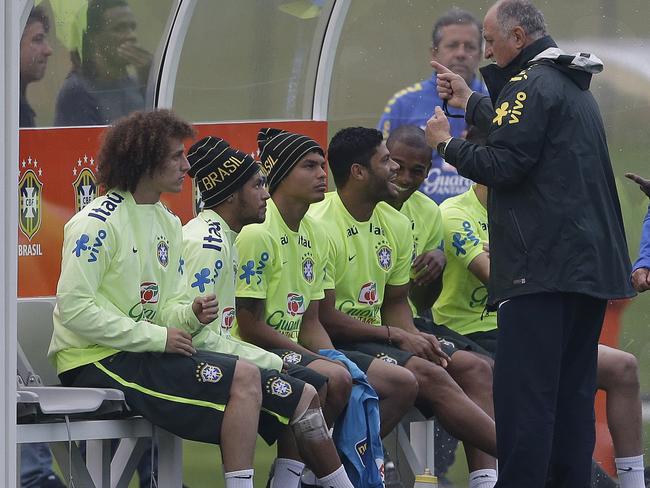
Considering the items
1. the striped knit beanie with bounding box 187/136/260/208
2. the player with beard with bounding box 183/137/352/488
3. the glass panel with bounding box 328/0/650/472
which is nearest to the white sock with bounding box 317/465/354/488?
the player with beard with bounding box 183/137/352/488

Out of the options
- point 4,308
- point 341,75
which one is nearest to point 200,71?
point 341,75

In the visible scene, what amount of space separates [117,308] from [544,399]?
4.76 feet

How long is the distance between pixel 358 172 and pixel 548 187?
1.39 meters

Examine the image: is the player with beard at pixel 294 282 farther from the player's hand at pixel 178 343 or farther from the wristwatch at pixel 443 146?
the wristwatch at pixel 443 146

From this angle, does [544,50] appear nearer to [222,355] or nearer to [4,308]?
[222,355]

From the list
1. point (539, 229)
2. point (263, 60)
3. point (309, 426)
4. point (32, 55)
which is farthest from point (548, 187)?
point (263, 60)

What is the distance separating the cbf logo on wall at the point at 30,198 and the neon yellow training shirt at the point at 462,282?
181cm

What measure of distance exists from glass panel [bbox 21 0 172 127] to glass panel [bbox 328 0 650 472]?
4.63 feet

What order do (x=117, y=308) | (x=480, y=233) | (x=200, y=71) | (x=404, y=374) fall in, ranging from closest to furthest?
(x=117, y=308), (x=404, y=374), (x=480, y=233), (x=200, y=71)

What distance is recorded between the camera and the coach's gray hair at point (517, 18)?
16.5 feet

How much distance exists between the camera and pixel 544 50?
5.05 m

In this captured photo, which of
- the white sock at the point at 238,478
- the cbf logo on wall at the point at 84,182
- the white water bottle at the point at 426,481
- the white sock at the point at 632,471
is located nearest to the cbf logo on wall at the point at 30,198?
the cbf logo on wall at the point at 84,182

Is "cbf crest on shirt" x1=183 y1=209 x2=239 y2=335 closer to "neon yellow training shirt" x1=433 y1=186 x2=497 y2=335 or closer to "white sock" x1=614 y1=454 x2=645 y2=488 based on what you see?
"neon yellow training shirt" x1=433 y1=186 x2=497 y2=335

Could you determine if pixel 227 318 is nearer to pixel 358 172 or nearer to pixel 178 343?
pixel 178 343
